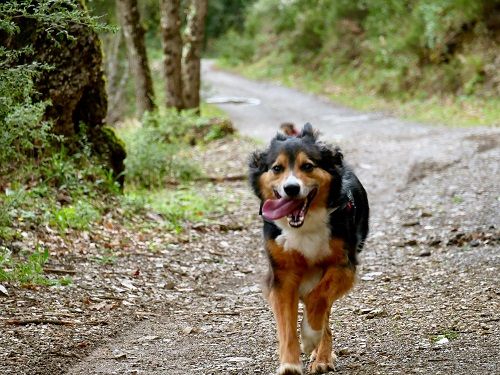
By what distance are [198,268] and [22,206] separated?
6.80 ft

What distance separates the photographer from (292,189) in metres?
5.04

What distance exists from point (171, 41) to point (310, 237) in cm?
1373

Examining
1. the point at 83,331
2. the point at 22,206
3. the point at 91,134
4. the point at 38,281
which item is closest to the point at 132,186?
the point at 91,134

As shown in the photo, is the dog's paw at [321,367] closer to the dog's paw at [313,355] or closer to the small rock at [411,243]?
the dog's paw at [313,355]

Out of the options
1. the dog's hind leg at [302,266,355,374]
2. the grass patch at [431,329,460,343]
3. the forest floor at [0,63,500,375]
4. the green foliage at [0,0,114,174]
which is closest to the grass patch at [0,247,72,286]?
the forest floor at [0,63,500,375]

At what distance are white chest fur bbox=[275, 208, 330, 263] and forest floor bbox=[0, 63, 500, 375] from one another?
2.69 feet

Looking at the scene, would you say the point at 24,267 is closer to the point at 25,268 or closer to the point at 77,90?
the point at 25,268

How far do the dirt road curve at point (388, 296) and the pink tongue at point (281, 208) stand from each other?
1089mm

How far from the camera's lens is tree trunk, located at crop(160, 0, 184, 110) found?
18.2 meters

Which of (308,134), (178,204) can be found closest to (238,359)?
(308,134)

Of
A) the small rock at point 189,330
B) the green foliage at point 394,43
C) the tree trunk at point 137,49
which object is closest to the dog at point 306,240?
the small rock at point 189,330

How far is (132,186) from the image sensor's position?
42.4 feet

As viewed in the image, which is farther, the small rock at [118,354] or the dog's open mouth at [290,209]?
the small rock at [118,354]

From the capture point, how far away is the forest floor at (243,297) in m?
5.54
